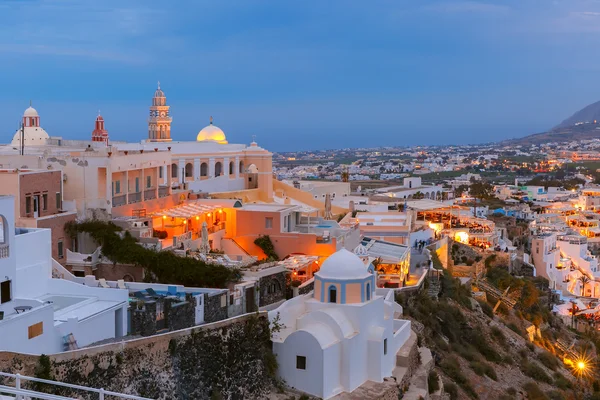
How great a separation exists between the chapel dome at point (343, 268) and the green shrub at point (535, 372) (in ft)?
30.6

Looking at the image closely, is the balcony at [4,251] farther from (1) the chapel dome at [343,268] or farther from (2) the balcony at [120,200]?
(2) the balcony at [120,200]

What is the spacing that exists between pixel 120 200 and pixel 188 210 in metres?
2.26

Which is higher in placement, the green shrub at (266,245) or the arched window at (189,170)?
the arched window at (189,170)

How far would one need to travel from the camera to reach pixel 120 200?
20.8 meters

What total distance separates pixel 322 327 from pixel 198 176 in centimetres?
1521

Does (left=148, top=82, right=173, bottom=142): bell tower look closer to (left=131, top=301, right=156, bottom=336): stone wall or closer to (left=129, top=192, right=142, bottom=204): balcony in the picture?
(left=129, top=192, right=142, bottom=204): balcony

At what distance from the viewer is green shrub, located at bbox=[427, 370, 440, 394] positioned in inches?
706

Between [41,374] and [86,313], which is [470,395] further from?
[41,374]

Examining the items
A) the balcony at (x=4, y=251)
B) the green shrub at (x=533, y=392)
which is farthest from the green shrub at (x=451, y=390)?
the balcony at (x=4, y=251)

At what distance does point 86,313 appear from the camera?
13305 millimetres

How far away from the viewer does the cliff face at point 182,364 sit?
10.9 metres

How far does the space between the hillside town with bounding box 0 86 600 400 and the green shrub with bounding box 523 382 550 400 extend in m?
0.34

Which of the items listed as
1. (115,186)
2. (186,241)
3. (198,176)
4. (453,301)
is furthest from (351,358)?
(198,176)

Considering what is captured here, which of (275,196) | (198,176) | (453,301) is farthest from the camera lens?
(275,196)
